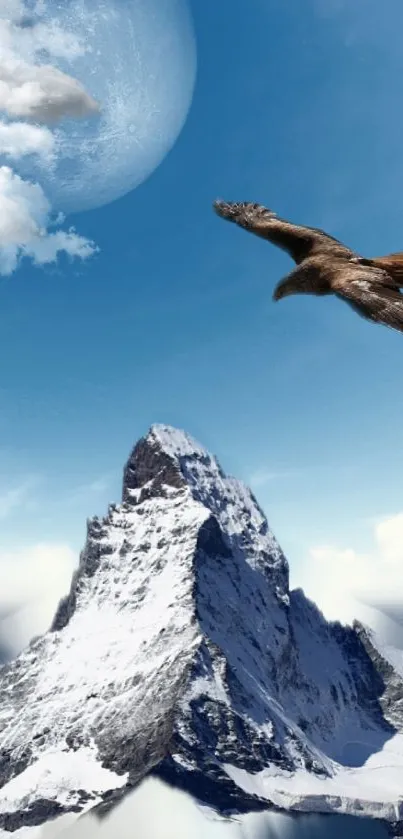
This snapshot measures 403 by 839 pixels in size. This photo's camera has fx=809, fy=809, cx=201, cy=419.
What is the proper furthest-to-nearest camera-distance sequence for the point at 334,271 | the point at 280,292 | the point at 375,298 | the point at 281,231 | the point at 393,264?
the point at 281,231 → the point at 280,292 → the point at 334,271 → the point at 393,264 → the point at 375,298

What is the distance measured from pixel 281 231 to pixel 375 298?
13.7 feet

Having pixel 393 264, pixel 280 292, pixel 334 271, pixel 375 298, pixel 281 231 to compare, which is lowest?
pixel 375 298

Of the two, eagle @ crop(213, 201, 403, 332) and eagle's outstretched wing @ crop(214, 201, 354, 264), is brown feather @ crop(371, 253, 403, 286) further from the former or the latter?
eagle's outstretched wing @ crop(214, 201, 354, 264)

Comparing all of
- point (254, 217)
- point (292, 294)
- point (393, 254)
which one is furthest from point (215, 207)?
point (393, 254)

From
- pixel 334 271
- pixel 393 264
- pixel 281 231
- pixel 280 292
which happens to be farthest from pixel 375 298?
pixel 281 231

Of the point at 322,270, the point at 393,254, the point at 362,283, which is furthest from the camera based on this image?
the point at 322,270

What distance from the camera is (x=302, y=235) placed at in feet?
30.7

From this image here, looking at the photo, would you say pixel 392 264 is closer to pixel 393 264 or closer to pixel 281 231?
pixel 393 264

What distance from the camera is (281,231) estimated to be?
32.7 feet

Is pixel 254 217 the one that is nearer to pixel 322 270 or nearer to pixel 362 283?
pixel 322 270

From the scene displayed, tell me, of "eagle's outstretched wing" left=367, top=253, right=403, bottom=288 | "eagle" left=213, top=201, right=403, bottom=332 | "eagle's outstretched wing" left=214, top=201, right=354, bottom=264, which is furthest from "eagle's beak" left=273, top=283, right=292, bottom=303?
"eagle's outstretched wing" left=367, top=253, right=403, bottom=288

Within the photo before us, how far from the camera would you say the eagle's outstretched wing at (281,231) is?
869cm

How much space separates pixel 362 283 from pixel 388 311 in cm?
70

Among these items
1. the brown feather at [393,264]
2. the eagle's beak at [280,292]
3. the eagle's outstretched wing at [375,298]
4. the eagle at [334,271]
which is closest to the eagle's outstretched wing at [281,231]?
the eagle at [334,271]
